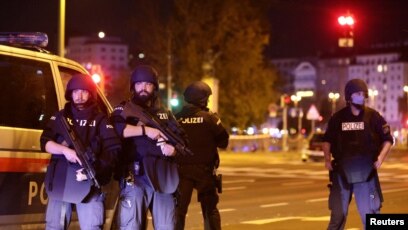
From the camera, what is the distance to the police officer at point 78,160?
6145 millimetres

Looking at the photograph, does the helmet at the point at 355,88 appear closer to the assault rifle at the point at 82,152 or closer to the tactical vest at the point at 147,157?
the tactical vest at the point at 147,157

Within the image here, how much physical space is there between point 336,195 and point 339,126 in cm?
71

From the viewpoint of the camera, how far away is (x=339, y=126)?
816 centimetres

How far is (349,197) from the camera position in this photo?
8148 mm

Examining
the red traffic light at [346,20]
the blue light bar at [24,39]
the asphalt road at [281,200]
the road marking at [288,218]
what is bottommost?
the road marking at [288,218]

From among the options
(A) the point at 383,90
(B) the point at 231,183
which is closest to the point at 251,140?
(B) the point at 231,183

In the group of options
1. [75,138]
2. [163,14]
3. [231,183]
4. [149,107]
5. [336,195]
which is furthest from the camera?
[163,14]

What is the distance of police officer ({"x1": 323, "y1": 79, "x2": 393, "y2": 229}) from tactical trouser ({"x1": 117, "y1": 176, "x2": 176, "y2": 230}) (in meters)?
2.16

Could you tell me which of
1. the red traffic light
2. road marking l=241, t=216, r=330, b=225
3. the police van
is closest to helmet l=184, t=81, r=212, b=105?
the police van

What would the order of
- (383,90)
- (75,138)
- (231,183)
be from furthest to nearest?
1. (383,90)
2. (231,183)
3. (75,138)

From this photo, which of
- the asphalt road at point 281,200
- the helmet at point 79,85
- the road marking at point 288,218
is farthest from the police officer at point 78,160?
the road marking at point 288,218

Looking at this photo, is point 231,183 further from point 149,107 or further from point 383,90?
point 383,90

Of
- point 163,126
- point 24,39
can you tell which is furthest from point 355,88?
point 24,39

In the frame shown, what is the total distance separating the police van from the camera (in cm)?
629
